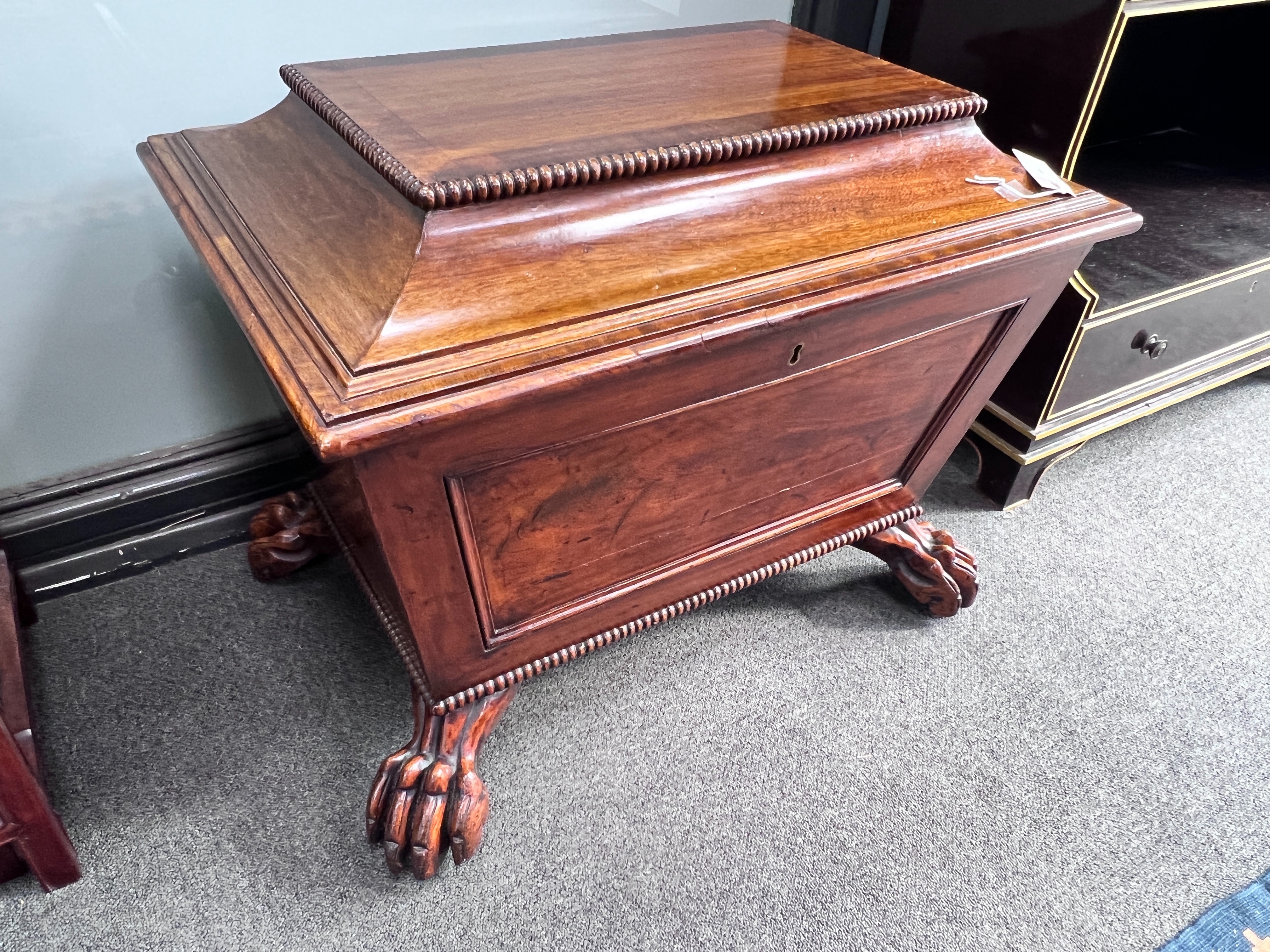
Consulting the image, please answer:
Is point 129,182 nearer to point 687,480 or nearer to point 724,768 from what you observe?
point 687,480

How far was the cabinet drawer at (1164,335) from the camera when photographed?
1.22 m

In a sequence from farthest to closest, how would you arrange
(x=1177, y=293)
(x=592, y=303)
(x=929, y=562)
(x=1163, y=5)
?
1. (x=1177, y=293)
2. (x=929, y=562)
3. (x=1163, y=5)
4. (x=592, y=303)

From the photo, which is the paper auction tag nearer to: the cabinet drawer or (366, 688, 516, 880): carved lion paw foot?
the cabinet drawer

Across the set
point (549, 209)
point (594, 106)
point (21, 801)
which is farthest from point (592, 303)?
point (21, 801)

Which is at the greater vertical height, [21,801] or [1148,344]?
[1148,344]

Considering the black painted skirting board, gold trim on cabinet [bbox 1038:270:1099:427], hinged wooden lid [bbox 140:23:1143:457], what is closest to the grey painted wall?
the black painted skirting board

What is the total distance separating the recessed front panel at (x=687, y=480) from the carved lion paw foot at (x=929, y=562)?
157 mm

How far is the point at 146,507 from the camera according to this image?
3.85 ft

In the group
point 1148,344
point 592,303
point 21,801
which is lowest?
point 21,801

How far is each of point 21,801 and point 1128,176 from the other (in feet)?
5.85

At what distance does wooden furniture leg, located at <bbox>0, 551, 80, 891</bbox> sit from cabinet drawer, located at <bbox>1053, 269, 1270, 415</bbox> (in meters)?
1.32

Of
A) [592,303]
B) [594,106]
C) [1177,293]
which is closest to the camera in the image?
[592,303]

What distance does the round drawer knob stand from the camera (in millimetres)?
1263

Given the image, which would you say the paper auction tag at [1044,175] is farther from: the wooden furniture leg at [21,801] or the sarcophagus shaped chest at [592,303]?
the wooden furniture leg at [21,801]
